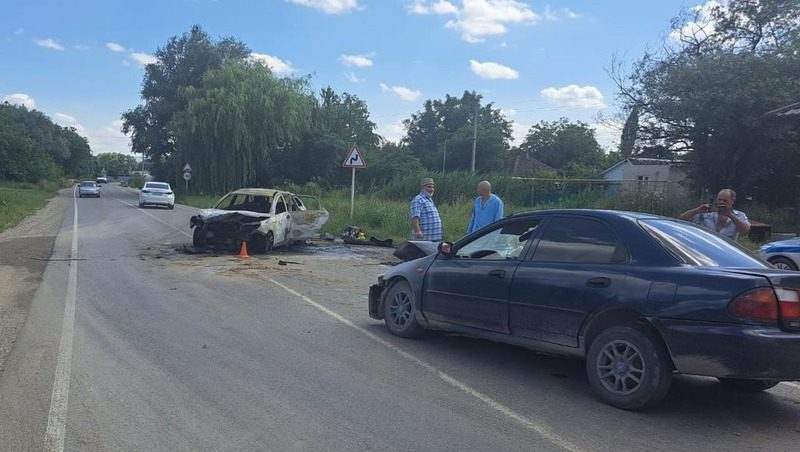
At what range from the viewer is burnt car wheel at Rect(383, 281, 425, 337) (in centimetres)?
691

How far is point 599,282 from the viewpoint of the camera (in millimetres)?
5051

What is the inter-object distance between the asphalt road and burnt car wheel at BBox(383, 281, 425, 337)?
15 cm

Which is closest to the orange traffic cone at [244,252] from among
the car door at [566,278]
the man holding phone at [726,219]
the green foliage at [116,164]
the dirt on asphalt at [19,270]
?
the dirt on asphalt at [19,270]

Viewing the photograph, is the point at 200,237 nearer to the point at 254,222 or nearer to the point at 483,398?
the point at 254,222

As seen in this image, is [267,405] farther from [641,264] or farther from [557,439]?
[641,264]

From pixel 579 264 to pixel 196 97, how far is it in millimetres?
42082

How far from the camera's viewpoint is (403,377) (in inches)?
220

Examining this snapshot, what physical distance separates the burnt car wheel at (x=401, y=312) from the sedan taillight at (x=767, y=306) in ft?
10.8

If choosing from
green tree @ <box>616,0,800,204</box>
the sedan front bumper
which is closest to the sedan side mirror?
the sedan front bumper

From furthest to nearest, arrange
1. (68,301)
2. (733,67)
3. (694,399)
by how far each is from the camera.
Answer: (733,67) → (68,301) → (694,399)

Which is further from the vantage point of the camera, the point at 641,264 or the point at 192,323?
the point at 192,323

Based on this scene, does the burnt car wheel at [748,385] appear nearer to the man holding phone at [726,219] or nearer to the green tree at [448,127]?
the man holding phone at [726,219]

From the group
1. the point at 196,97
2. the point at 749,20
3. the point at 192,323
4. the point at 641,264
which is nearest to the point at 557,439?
the point at 641,264

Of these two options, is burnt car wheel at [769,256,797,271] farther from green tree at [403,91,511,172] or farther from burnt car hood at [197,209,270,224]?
green tree at [403,91,511,172]
